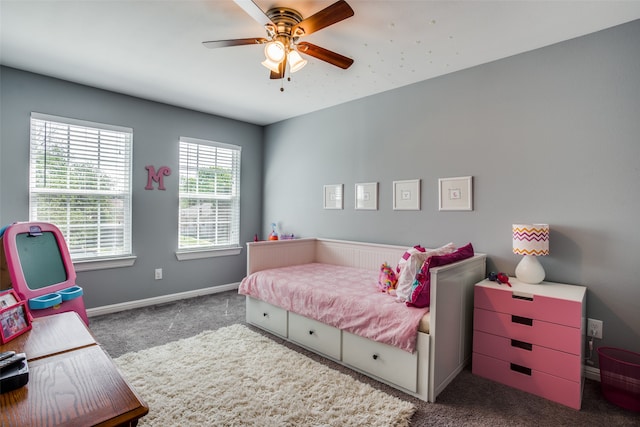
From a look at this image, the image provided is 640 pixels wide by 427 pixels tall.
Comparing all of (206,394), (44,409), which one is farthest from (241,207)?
(44,409)

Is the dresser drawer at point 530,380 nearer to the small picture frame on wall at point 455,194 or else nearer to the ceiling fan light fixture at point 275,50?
the small picture frame on wall at point 455,194

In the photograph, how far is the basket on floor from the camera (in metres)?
1.88

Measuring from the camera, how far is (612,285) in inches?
86.3

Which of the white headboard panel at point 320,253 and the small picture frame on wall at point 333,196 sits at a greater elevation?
the small picture frame on wall at point 333,196

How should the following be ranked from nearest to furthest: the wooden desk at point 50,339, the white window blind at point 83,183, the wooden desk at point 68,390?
the wooden desk at point 68,390
the wooden desk at point 50,339
the white window blind at point 83,183

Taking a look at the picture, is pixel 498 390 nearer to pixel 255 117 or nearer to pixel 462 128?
pixel 462 128

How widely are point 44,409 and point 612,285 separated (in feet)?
Answer: 9.95

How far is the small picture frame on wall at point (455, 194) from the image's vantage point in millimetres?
2824

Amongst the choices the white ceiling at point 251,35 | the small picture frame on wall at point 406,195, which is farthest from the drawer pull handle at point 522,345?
the white ceiling at point 251,35

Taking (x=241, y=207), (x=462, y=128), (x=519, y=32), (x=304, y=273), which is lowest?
(x=304, y=273)

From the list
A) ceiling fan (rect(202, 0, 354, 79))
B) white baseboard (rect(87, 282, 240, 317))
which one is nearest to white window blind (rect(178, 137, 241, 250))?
white baseboard (rect(87, 282, 240, 317))

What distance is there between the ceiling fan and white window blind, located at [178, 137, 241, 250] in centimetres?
234

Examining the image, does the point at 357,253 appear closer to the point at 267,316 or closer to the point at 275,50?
the point at 267,316

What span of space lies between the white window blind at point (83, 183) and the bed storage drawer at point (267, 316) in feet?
5.48
